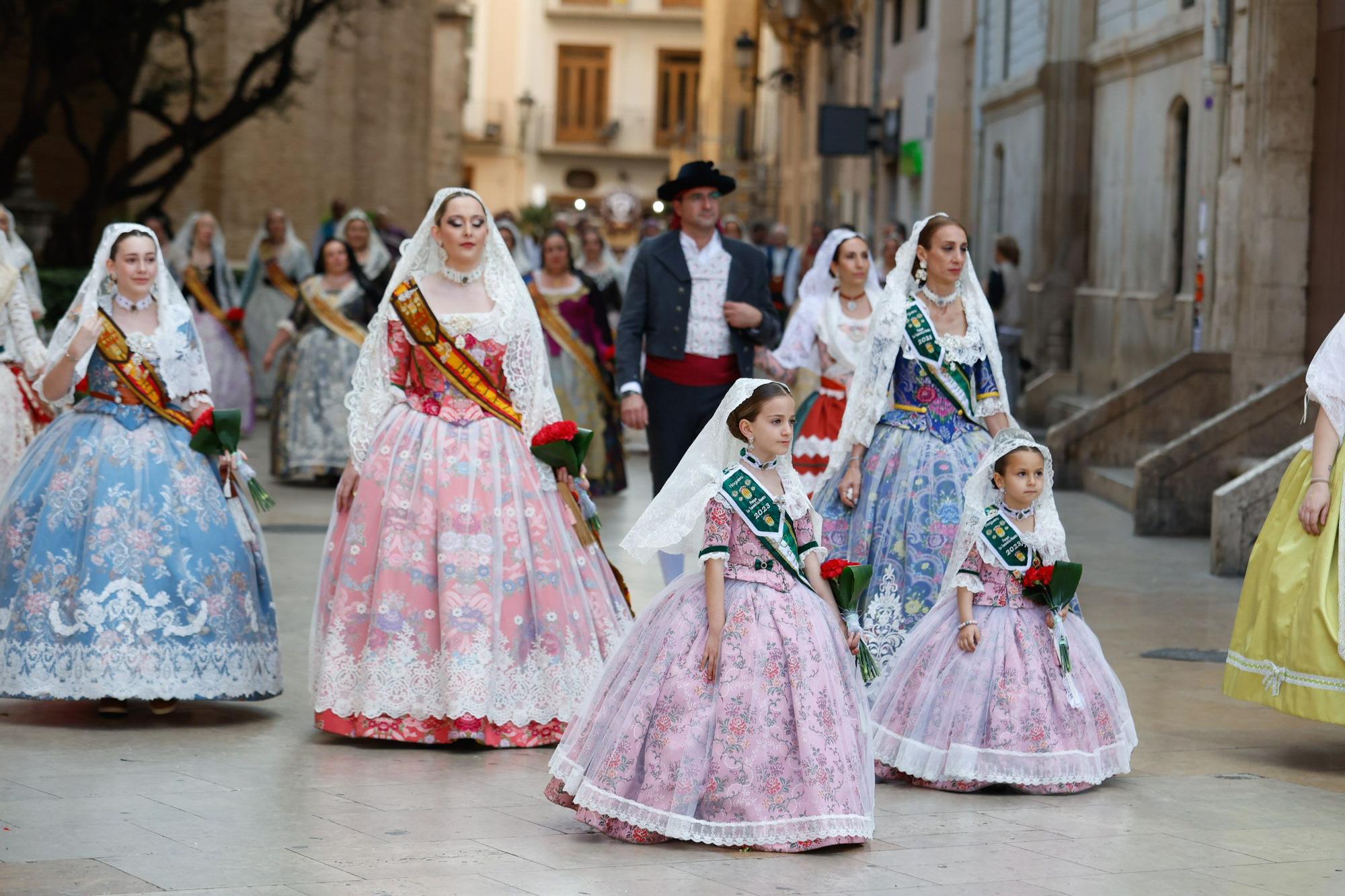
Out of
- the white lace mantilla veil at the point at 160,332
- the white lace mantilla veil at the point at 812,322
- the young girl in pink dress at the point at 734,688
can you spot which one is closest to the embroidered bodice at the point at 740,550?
the young girl in pink dress at the point at 734,688

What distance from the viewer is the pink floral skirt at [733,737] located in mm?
5988

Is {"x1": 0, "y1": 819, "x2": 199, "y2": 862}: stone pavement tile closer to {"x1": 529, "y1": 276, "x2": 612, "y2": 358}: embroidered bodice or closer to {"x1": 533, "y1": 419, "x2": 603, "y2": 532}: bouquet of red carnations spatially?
{"x1": 533, "y1": 419, "x2": 603, "y2": 532}: bouquet of red carnations

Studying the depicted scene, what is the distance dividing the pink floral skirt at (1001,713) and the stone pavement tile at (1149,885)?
105 centimetres

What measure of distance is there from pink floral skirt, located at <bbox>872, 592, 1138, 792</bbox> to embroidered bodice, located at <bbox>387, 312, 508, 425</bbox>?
1846 millimetres

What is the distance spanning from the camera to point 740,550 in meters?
6.27

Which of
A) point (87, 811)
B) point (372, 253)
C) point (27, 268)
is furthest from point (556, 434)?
point (372, 253)

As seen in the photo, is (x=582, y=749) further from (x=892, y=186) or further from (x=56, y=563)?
(x=892, y=186)

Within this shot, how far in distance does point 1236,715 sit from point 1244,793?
1530mm

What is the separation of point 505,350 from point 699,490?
1701mm

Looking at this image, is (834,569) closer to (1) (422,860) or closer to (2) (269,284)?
(1) (422,860)

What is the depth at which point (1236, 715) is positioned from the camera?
8.46 m

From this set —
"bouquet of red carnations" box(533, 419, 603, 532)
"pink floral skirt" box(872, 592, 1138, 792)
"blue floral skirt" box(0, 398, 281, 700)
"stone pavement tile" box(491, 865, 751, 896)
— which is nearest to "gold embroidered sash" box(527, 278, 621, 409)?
"blue floral skirt" box(0, 398, 281, 700)

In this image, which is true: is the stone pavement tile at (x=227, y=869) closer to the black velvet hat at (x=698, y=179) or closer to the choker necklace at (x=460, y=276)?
the choker necklace at (x=460, y=276)

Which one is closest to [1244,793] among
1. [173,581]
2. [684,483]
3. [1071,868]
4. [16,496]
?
[1071,868]
